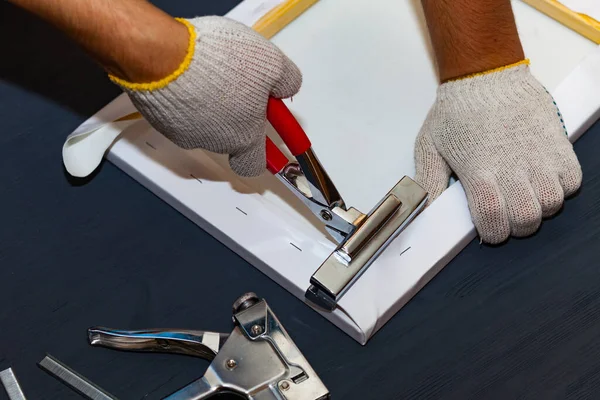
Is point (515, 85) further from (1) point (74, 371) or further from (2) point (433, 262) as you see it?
(1) point (74, 371)

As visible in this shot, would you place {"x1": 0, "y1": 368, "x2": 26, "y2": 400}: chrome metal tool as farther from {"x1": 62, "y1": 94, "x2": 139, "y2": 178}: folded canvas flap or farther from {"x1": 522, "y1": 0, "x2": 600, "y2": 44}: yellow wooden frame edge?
{"x1": 522, "y1": 0, "x2": 600, "y2": 44}: yellow wooden frame edge

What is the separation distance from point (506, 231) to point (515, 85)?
0.20 metres

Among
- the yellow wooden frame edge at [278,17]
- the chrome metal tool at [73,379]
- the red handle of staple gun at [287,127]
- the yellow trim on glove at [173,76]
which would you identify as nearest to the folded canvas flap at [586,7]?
the yellow wooden frame edge at [278,17]

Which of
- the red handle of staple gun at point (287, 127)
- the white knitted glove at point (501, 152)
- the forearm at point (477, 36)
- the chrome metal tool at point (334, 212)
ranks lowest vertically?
the chrome metal tool at point (334, 212)

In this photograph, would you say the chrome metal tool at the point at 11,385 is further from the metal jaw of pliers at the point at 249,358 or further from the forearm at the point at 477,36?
the forearm at the point at 477,36

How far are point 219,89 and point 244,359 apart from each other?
0.99ft

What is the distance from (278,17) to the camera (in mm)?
1116

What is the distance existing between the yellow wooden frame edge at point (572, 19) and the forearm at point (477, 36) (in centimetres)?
11

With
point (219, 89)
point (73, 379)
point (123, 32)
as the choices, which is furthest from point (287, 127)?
point (73, 379)

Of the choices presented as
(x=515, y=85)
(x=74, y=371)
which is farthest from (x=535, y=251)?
(x=74, y=371)

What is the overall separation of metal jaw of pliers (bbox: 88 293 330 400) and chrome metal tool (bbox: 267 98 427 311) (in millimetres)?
83

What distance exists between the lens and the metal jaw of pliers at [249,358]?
0.84m

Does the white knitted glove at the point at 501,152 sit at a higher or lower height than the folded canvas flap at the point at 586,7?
lower

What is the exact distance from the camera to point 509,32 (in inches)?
39.7
